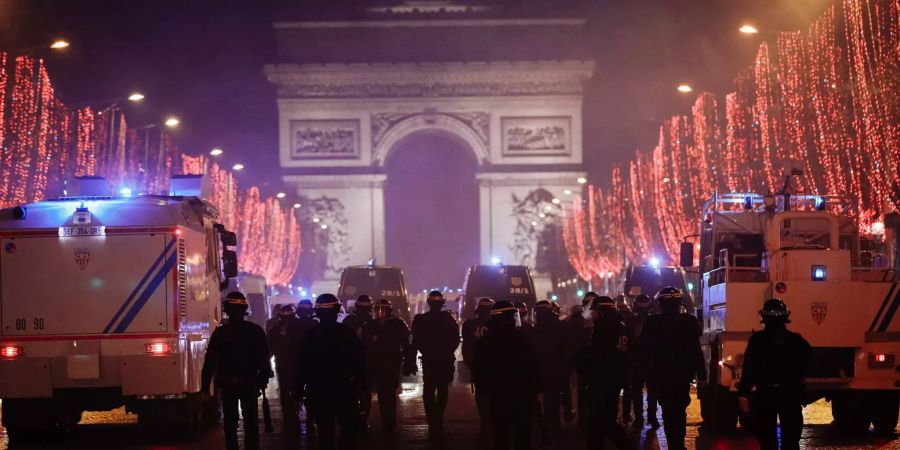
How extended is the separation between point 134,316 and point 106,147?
26.8 metres

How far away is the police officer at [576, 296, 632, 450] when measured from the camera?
1323 centimetres

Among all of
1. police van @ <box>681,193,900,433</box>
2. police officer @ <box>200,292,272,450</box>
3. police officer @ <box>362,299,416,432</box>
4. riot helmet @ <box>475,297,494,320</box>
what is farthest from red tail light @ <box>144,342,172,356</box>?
police van @ <box>681,193,900,433</box>

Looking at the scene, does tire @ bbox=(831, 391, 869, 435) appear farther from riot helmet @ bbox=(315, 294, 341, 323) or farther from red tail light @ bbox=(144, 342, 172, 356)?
red tail light @ bbox=(144, 342, 172, 356)

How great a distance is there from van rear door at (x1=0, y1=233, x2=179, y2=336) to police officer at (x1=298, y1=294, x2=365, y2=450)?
4.29 m

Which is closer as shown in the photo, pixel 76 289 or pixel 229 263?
pixel 76 289

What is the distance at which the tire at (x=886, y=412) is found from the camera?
655 inches

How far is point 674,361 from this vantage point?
14.2 m

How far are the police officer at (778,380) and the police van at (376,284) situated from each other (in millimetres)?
22320

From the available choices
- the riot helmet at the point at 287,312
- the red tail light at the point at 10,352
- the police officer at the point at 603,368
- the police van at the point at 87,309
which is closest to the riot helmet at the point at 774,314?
the police officer at the point at 603,368

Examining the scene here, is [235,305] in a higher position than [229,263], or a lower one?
lower

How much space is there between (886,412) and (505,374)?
6370 millimetres

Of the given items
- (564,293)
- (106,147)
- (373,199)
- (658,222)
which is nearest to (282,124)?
(373,199)

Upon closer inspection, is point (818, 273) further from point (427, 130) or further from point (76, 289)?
point (427, 130)

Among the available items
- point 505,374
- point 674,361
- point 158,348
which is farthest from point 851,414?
point 158,348
